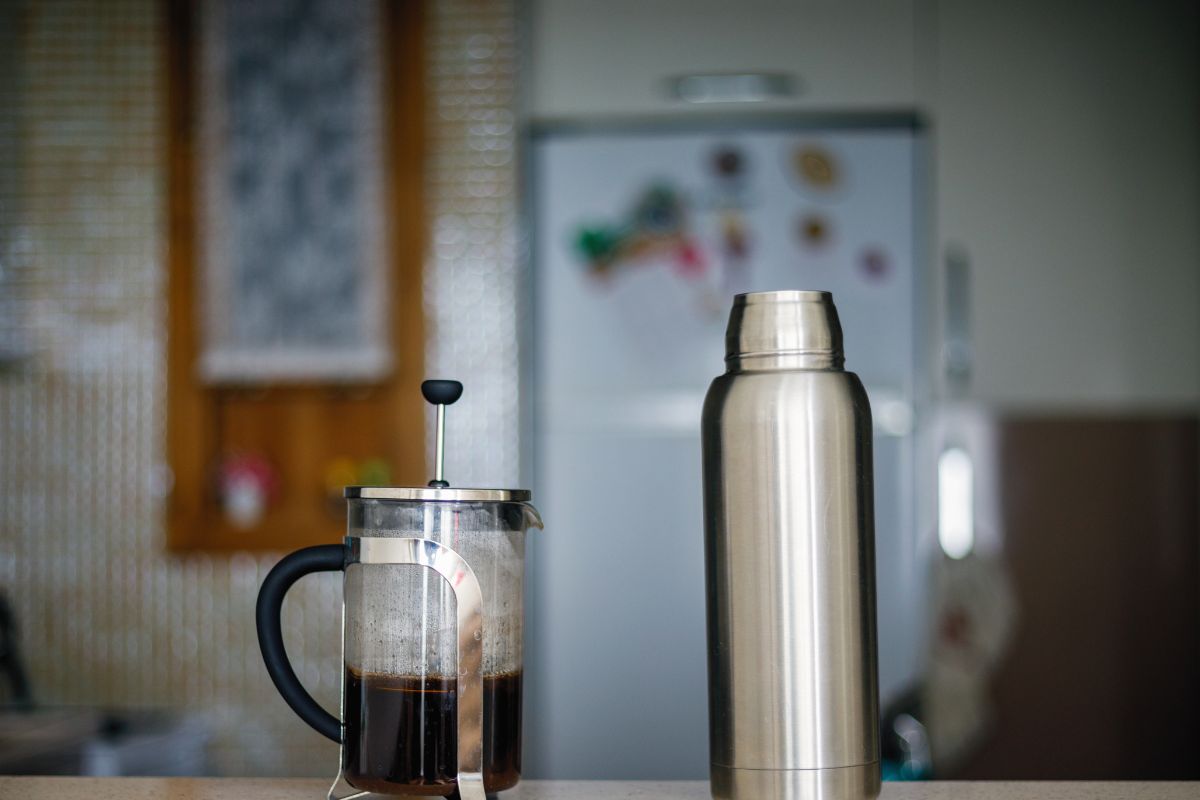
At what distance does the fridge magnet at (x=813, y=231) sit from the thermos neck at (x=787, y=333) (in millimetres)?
1947

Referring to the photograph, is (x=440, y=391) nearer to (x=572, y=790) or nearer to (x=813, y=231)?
(x=572, y=790)

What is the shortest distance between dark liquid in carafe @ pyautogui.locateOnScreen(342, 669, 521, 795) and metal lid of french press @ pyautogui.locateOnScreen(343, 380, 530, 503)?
9 cm

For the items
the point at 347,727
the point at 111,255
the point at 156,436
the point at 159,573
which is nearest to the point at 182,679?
the point at 159,573

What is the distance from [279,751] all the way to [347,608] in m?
2.00

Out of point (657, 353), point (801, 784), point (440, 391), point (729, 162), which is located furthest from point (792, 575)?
point (729, 162)

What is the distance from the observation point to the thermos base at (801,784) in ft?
1.90

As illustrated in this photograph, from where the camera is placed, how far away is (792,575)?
583 mm

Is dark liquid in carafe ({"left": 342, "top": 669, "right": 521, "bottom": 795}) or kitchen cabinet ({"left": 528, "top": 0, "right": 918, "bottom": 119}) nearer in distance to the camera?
dark liquid in carafe ({"left": 342, "top": 669, "right": 521, "bottom": 795})

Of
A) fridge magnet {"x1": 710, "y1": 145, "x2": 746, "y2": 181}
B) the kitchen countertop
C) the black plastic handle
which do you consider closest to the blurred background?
fridge magnet {"x1": 710, "y1": 145, "x2": 746, "y2": 181}

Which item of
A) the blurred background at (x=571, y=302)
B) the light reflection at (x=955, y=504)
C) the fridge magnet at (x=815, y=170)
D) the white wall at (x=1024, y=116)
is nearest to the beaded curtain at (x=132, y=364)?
the blurred background at (x=571, y=302)

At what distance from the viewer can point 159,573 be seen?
2.51 metres

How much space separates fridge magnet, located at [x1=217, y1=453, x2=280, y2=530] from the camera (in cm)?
250

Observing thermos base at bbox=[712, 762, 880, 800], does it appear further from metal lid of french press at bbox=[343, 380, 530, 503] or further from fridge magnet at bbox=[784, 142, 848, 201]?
fridge magnet at bbox=[784, 142, 848, 201]

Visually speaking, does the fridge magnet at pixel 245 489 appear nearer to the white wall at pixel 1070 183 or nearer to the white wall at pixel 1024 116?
the white wall at pixel 1024 116
